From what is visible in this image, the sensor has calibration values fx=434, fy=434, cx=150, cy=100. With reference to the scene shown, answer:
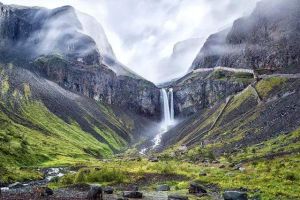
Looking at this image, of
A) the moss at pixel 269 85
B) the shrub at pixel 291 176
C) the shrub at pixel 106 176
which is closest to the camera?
the shrub at pixel 291 176

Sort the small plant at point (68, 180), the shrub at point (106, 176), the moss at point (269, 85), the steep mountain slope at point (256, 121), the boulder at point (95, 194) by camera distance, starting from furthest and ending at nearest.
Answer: the moss at point (269, 85) → the steep mountain slope at point (256, 121) → the shrub at point (106, 176) → the small plant at point (68, 180) → the boulder at point (95, 194)

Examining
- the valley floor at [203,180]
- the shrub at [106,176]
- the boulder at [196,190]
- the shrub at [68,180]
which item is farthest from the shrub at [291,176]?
the shrub at [68,180]

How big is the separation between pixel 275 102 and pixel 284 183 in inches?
4159

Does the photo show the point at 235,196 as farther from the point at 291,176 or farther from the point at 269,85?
the point at 269,85

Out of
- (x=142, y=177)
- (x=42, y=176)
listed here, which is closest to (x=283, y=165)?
(x=142, y=177)

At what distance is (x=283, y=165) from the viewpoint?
65.9 metres

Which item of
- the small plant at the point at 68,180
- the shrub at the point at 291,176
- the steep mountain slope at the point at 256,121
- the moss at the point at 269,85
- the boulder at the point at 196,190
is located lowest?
the boulder at the point at 196,190

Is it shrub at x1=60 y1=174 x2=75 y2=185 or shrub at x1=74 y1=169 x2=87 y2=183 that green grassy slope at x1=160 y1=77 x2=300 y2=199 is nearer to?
shrub at x1=74 y1=169 x2=87 y2=183

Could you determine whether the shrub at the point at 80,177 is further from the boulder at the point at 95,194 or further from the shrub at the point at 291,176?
the shrub at the point at 291,176

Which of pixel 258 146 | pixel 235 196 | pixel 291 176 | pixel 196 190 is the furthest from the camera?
pixel 258 146

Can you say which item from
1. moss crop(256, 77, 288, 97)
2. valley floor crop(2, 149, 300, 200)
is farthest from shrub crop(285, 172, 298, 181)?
moss crop(256, 77, 288, 97)

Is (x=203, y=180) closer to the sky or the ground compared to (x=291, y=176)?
closer to the ground

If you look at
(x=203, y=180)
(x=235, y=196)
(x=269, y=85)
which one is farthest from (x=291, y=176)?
(x=269, y=85)

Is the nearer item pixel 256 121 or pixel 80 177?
pixel 80 177
